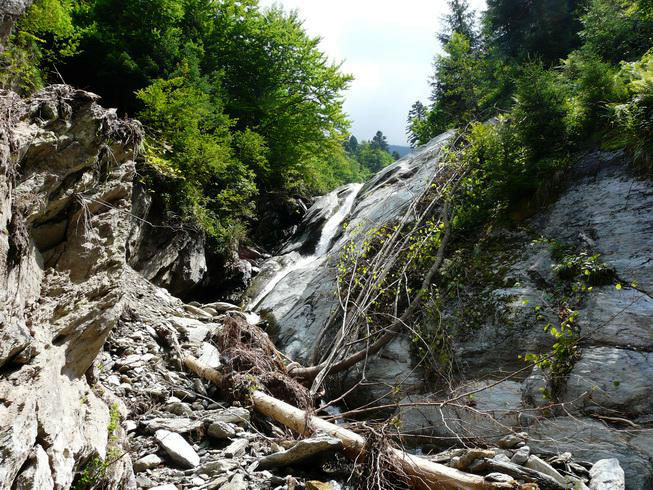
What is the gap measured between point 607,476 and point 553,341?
5.78ft

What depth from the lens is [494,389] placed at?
16.0 feet

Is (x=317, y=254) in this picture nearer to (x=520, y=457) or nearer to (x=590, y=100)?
(x=590, y=100)

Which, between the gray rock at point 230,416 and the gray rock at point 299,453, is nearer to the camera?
the gray rock at point 299,453

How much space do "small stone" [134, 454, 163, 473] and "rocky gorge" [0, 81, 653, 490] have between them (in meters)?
0.02

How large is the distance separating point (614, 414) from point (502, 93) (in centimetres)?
1433

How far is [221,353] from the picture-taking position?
6.08 metres

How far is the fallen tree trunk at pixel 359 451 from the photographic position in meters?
3.48

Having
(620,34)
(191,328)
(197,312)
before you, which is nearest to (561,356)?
(191,328)

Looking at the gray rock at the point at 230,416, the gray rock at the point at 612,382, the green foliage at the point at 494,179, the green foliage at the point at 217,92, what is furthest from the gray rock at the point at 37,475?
the green foliage at the point at 217,92

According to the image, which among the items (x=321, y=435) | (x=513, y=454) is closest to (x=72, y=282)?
(x=321, y=435)

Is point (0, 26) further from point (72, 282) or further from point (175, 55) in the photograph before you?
point (175, 55)

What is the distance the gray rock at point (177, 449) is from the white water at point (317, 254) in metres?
6.42

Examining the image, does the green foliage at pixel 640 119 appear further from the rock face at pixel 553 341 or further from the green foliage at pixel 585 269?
the green foliage at pixel 585 269

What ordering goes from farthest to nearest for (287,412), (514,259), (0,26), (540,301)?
(514,259) < (540,301) < (287,412) < (0,26)
